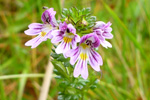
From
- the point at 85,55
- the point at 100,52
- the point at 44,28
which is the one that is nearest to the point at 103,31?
the point at 85,55

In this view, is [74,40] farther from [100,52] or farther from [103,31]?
[100,52]

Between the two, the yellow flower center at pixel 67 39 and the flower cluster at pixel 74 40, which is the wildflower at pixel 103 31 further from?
the yellow flower center at pixel 67 39

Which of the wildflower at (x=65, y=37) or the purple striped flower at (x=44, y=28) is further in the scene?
the purple striped flower at (x=44, y=28)

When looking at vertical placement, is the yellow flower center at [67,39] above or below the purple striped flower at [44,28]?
below

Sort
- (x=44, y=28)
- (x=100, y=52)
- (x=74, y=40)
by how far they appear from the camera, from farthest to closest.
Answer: (x=100, y=52) → (x=44, y=28) → (x=74, y=40)

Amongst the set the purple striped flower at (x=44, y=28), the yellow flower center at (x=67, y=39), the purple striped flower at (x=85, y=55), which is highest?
the purple striped flower at (x=44, y=28)

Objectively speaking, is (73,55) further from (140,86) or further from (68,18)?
(140,86)

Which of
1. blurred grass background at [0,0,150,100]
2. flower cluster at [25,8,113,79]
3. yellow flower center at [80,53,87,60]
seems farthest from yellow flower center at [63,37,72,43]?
blurred grass background at [0,0,150,100]

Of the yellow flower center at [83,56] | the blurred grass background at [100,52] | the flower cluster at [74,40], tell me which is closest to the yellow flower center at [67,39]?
the flower cluster at [74,40]
